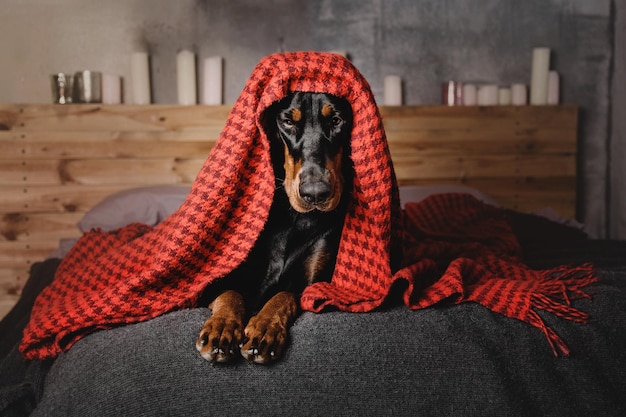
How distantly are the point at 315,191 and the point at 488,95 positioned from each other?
2.60m

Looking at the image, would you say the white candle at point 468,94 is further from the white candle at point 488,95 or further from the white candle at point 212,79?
the white candle at point 212,79

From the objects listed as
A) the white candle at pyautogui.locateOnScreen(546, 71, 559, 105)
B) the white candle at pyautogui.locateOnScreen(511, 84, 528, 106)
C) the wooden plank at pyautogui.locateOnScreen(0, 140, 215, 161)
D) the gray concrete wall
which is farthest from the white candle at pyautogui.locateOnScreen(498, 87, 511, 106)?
the wooden plank at pyautogui.locateOnScreen(0, 140, 215, 161)

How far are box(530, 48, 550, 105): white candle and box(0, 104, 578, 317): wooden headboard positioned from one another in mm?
95

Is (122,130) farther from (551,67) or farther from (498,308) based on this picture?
(551,67)

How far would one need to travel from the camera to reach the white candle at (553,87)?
3621mm

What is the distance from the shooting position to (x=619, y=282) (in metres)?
1.50

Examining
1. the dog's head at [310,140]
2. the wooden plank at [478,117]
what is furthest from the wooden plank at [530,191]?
the dog's head at [310,140]

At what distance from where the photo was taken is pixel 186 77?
127 inches

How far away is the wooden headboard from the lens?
3113mm

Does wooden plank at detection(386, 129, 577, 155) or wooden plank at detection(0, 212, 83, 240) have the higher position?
wooden plank at detection(386, 129, 577, 155)

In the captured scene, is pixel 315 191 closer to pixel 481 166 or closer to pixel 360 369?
pixel 360 369

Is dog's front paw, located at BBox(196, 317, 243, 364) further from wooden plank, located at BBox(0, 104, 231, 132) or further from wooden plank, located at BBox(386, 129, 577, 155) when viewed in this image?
wooden plank, located at BBox(386, 129, 577, 155)

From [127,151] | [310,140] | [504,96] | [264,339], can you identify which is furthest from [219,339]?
[504,96]

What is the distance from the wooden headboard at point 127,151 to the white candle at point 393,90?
0.30 feet
